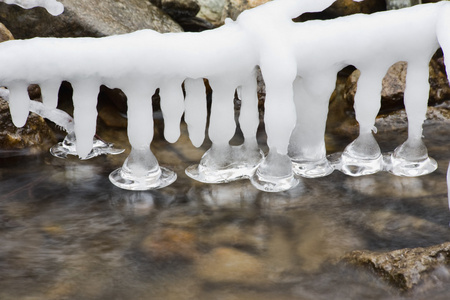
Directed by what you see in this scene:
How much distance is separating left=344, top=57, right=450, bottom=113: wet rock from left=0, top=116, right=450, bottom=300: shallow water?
0.84 m

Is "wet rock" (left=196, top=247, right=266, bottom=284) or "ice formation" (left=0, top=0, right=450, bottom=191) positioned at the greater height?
"ice formation" (left=0, top=0, right=450, bottom=191)

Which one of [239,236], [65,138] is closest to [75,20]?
[65,138]

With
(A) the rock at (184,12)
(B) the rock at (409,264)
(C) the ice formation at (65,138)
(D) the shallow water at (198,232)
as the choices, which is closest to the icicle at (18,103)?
(D) the shallow water at (198,232)

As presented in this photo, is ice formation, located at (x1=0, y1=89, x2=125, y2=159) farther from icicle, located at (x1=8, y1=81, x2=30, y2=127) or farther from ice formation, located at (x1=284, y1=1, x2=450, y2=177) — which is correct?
ice formation, located at (x1=284, y1=1, x2=450, y2=177)

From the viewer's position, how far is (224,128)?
3.71m

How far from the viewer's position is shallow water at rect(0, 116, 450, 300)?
2.89 m

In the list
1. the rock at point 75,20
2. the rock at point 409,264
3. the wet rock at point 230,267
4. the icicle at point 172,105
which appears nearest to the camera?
the rock at point 409,264

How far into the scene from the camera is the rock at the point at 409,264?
2820 mm

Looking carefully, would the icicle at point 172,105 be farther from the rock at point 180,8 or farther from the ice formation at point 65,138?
the rock at point 180,8

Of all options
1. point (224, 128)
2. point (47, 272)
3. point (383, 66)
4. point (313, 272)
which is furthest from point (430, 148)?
point (47, 272)

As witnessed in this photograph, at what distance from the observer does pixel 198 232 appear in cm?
333

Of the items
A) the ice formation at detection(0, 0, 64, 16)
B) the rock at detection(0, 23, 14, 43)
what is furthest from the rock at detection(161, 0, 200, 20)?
the rock at detection(0, 23, 14, 43)

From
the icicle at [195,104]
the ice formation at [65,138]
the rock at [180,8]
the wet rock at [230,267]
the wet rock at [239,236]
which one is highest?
the rock at [180,8]

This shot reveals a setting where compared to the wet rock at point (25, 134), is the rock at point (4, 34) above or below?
above
